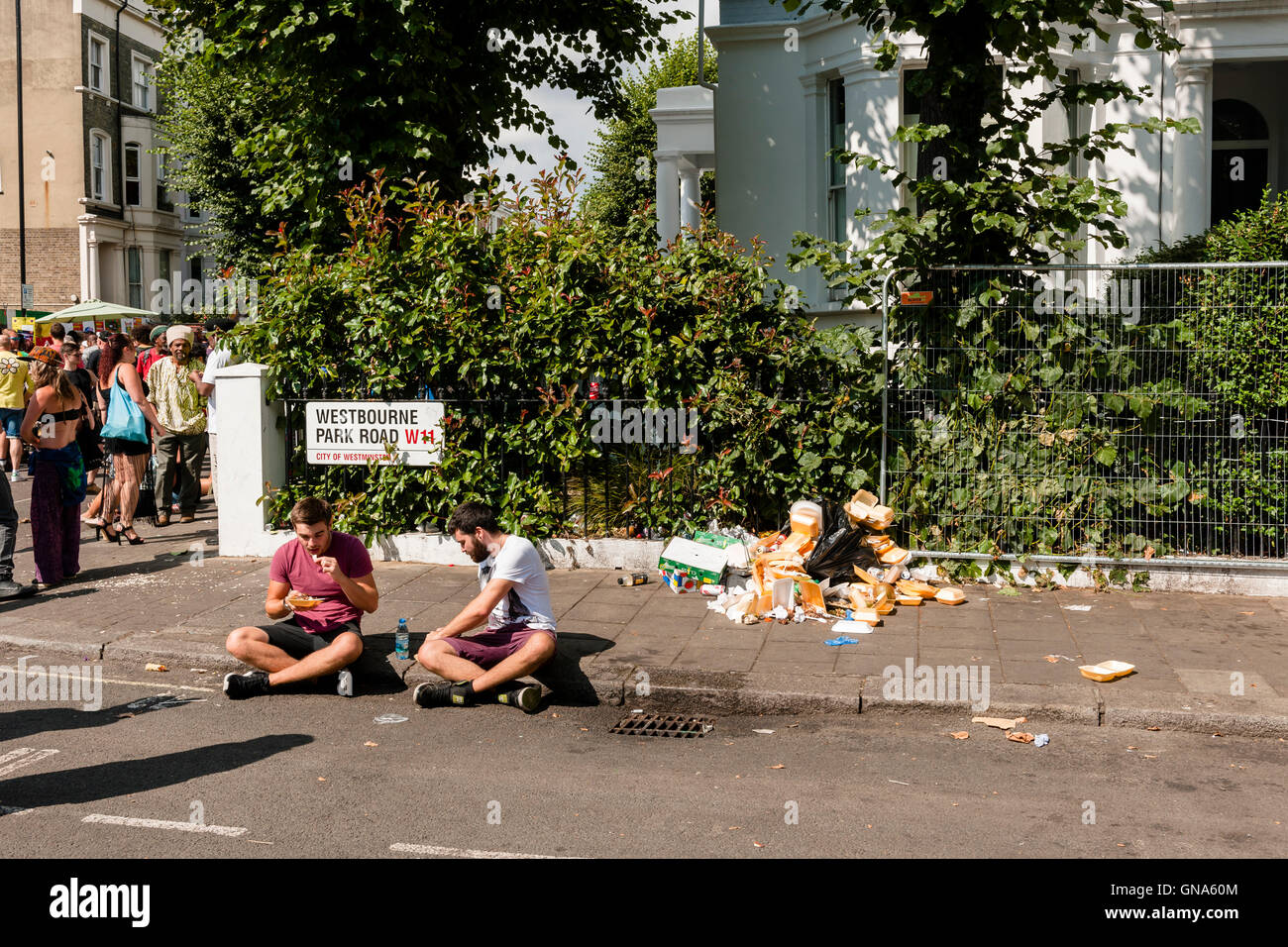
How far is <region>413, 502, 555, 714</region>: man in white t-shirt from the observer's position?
22.2ft

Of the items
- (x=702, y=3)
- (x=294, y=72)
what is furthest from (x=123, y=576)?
(x=702, y=3)

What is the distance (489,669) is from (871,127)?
10.8 metres

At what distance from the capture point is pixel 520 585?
692 cm

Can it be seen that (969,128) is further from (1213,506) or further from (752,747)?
(752,747)

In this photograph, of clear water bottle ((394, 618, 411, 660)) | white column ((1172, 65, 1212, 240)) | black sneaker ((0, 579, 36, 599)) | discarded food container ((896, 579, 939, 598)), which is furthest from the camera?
white column ((1172, 65, 1212, 240))

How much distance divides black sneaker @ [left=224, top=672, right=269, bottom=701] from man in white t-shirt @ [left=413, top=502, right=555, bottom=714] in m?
0.97

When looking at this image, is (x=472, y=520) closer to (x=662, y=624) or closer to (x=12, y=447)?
(x=662, y=624)

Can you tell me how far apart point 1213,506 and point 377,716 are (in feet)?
20.7

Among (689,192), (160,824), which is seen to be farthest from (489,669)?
(689,192)

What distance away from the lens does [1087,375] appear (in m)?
8.95

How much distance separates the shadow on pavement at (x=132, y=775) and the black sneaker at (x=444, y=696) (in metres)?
0.80

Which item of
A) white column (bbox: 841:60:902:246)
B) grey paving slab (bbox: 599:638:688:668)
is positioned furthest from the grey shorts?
white column (bbox: 841:60:902:246)

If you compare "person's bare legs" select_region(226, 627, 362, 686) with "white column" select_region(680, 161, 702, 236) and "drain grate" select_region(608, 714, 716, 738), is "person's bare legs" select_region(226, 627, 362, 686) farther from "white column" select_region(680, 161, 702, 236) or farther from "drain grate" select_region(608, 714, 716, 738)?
"white column" select_region(680, 161, 702, 236)

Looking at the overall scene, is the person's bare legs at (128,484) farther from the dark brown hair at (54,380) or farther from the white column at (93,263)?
the white column at (93,263)
